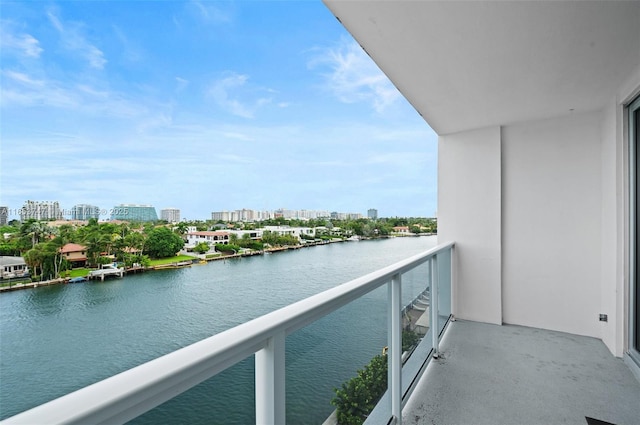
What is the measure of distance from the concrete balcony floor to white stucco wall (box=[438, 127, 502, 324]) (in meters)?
0.59

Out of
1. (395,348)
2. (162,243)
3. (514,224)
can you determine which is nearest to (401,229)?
(514,224)

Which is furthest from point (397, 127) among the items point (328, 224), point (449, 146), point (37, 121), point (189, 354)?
point (189, 354)

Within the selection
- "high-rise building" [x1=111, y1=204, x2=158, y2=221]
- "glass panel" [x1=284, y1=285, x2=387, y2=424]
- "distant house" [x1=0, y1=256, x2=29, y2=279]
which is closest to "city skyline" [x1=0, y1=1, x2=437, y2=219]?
"high-rise building" [x1=111, y1=204, x2=158, y2=221]

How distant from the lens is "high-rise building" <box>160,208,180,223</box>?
5520 mm

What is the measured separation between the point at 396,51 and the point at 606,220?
2.80m

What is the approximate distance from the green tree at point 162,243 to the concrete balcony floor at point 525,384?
4.11m

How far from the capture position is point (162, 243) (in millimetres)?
Answer: 4824

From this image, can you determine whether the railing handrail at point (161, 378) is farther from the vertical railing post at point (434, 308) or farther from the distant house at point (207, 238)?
the distant house at point (207, 238)

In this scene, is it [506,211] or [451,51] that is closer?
[451,51]

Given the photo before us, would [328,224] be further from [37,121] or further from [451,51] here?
[37,121]

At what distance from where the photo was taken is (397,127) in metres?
17.8

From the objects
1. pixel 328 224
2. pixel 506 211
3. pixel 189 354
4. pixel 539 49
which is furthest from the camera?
pixel 328 224

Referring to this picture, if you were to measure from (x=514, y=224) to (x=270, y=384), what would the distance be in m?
3.71

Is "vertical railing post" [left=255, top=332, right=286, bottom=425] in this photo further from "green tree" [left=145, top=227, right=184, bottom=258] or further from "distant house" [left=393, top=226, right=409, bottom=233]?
"distant house" [left=393, top=226, right=409, bottom=233]
